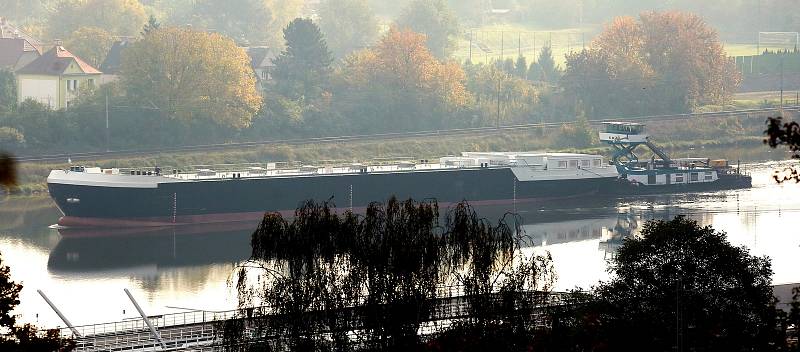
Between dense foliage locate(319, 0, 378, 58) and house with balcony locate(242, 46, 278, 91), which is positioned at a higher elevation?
dense foliage locate(319, 0, 378, 58)

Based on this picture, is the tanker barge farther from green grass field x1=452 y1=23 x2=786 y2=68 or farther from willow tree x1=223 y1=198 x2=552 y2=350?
green grass field x1=452 y1=23 x2=786 y2=68

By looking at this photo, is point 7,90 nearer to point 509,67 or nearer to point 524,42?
point 509,67

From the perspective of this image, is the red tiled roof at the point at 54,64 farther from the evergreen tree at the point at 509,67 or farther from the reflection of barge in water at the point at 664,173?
the evergreen tree at the point at 509,67

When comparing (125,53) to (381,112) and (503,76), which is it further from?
(503,76)

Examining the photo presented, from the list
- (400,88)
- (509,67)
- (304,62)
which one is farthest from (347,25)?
(400,88)

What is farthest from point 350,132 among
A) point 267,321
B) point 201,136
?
point 267,321

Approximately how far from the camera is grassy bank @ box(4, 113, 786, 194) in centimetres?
9450

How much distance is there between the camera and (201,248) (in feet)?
235

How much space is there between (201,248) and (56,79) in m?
40.0

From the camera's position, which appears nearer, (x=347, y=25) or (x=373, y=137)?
(x=373, y=137)

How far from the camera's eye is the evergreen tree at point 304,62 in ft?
373

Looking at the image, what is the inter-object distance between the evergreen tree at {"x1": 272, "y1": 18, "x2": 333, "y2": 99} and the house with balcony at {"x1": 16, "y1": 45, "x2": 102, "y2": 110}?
1254 cm

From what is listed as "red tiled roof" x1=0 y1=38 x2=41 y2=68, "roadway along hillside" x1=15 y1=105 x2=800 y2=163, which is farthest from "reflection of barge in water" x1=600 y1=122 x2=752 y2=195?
"red tiled roof" x1=0 y1=38 x2=41 y2=68

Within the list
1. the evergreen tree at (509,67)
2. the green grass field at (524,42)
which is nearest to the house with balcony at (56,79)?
the evergreen tree at (509,67)
